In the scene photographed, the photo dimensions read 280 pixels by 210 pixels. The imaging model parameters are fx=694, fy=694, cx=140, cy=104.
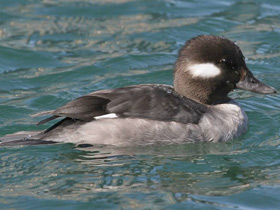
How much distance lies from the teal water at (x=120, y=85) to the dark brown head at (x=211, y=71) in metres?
0.66

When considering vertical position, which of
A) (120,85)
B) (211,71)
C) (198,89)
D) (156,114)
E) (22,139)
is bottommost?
(22,139)

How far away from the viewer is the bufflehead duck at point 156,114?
8.16 metres

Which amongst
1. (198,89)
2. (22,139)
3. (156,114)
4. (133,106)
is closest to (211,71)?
(198,89)

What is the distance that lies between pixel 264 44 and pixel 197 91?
4.12m

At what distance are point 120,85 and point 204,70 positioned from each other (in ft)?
8.23

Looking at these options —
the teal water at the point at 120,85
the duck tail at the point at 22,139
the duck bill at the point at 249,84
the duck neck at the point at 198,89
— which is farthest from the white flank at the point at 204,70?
the duck tail at the point at 22,139

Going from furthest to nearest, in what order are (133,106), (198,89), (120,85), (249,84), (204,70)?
(120,85) < (249,84) < (198,89) < (204,70) < (133,106)

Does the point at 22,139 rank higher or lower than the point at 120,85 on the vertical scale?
lower

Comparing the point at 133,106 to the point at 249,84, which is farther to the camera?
the point at 249,84

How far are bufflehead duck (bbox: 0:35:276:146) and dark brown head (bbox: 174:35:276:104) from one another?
0.04ft

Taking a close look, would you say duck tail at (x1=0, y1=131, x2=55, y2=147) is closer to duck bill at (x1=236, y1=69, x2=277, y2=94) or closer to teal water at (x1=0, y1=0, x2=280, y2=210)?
teal water at (x1=0, y1=0, x2=280, y2=210)

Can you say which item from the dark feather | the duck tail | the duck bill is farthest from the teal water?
the duck bill

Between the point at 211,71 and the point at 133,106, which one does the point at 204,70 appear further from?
the point at 133,106

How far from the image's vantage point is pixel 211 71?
862cm
